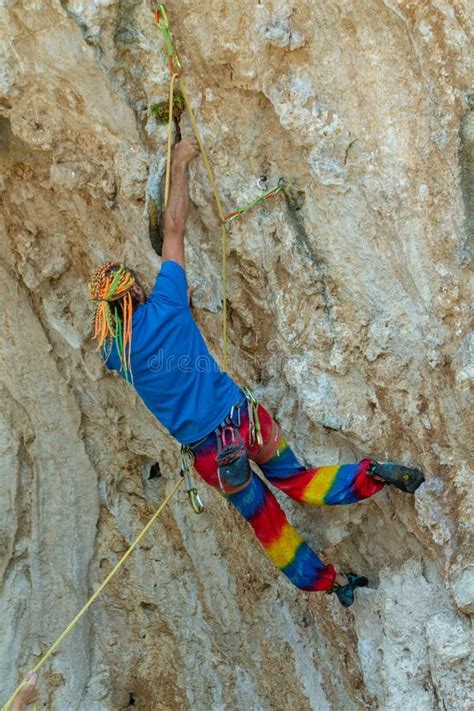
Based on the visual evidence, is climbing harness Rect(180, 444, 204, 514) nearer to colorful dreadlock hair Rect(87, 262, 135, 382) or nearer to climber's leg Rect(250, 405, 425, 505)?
climber's leg Rect(250, 405, 425, 505)

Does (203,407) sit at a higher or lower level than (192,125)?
lower

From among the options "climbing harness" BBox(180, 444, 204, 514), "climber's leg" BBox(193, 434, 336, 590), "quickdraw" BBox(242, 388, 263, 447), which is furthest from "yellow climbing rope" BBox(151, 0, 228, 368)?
"climber's leg" BBox(193, 434, 336, 590)

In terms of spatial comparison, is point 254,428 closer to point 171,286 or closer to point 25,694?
point 171,286

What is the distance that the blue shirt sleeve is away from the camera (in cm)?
340

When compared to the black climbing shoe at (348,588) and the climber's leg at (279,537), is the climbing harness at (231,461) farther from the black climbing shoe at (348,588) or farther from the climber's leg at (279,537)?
the black climbing shoe at (348,588)

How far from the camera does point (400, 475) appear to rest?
3.38m

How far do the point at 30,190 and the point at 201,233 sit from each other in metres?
1.04

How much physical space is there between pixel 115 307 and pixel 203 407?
52 centimetres

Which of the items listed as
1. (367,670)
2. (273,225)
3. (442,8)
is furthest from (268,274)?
(367,670)

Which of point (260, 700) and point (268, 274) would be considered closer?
point (268, 274)

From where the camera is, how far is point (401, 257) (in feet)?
11.1

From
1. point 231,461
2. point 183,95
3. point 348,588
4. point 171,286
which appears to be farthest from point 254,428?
point 183,95

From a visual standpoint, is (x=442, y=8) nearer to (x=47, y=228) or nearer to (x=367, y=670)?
(x=47, y=228)

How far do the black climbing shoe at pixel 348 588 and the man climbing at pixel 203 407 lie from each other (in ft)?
0.04
